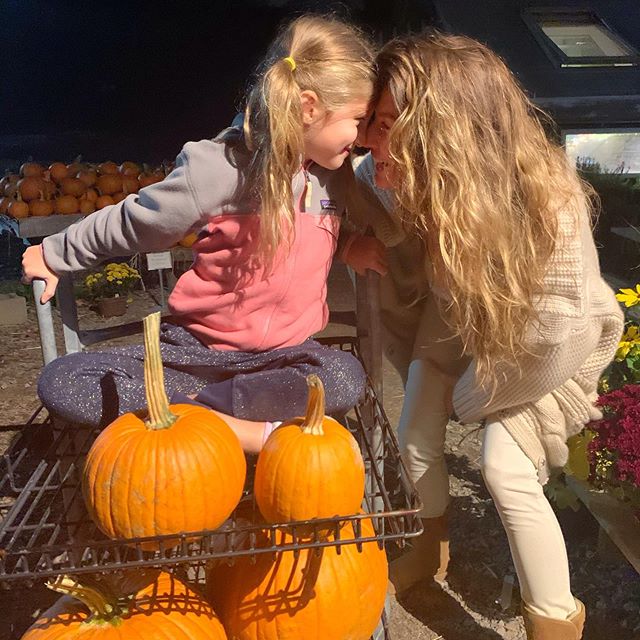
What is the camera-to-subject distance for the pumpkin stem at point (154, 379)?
106cm

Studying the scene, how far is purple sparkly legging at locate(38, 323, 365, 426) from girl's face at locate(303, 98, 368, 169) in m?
0.41

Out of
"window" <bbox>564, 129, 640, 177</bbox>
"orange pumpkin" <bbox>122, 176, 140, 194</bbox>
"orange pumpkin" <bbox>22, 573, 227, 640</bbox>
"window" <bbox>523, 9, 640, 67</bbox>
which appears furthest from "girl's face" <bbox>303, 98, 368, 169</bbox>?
"window" <bbox>523, 9, 640, 67</bbox>

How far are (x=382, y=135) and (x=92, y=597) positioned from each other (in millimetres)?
1015

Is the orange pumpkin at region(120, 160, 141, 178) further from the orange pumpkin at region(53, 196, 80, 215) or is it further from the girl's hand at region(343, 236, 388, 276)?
the girl's hand at region(343, 236, 388, 276)

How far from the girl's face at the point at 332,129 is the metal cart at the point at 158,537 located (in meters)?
0.33

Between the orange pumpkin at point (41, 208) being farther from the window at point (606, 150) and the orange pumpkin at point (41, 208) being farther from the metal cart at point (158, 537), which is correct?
the window at point (606, 150)

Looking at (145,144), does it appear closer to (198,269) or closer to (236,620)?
(198,269)

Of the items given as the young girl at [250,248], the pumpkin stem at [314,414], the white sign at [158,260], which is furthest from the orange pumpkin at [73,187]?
the pumpkin stem at [314,414]

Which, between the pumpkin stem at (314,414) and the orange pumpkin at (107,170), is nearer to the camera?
the pumpkin stem at (314,414)

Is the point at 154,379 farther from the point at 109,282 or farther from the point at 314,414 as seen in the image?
the point at 109,282

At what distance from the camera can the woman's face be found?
1.42m

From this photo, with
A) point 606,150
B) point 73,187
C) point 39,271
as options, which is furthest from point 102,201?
point 606,150

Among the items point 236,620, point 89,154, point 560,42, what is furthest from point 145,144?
point 236,620

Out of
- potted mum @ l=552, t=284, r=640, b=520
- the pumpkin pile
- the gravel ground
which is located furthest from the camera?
the pumpkin pile
